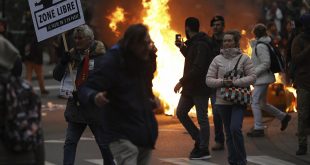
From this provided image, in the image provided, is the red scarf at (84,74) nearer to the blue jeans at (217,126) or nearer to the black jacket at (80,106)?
the black jacket at (80,106)

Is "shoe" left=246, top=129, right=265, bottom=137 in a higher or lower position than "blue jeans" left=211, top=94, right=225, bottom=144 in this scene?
lower

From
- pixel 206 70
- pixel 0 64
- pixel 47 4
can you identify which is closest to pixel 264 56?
pixel 206 70

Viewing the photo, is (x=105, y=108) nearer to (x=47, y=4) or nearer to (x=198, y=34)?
(x=47, y=4)

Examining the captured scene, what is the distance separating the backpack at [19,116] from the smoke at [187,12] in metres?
9.85

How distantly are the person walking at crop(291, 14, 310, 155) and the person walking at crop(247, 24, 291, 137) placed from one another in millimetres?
1377

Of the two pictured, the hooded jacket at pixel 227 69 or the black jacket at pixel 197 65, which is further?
the black jacket at pixel 197 65

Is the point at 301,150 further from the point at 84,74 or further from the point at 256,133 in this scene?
the point at 84,74

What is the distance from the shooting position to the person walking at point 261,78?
40.2 ft

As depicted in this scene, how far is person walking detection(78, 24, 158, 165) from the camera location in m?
6.75

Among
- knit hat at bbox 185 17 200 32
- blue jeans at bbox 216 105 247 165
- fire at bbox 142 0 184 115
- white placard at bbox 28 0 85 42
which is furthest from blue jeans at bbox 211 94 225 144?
fire at bbox 142 0 184 115

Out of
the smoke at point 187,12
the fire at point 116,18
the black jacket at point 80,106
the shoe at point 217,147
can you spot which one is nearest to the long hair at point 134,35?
the black jacket at point 80,106

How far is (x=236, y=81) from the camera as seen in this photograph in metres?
9.54

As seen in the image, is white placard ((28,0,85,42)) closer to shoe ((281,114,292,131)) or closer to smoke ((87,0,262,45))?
shoe ((281,114,292,131))

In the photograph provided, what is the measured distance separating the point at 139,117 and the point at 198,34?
4.18 meters
